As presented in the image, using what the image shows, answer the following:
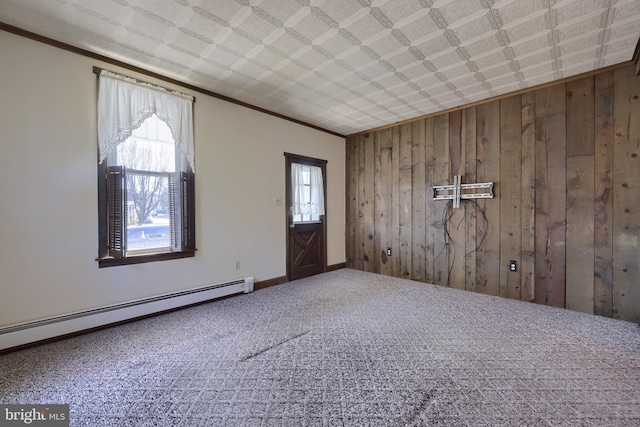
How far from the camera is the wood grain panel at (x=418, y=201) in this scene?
4.21m

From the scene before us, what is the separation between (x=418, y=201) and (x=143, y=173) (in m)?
3.77

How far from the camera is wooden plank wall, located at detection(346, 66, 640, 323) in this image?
2.76 metres

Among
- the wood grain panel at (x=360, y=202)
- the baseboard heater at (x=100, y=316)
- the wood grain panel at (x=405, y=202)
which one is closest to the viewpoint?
the baseboard heater at (x=100, y=316)

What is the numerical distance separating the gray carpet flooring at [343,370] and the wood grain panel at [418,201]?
132 cm

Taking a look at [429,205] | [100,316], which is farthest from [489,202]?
[100,316]

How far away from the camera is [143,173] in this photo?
2826 mm

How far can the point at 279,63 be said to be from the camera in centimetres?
269

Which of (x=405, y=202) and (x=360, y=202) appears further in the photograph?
(x=360, y=202)

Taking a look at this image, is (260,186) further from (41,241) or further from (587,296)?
(587,296)

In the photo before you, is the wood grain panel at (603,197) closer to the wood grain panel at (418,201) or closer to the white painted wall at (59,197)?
the wood grain panel at (418,201)

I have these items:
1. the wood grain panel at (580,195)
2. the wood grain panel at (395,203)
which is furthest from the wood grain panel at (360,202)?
the wood grain panel at (580,195)

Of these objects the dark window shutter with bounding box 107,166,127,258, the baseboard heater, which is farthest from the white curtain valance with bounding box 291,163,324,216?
the dark window shutter with bounding box 107,166,127,258

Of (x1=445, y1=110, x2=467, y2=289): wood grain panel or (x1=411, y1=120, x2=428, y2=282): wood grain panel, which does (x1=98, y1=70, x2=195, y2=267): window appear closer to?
(x1=411, y1=120, x2=428, y2=282): wood grain panel

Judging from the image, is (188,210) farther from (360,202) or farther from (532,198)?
(532,198)
